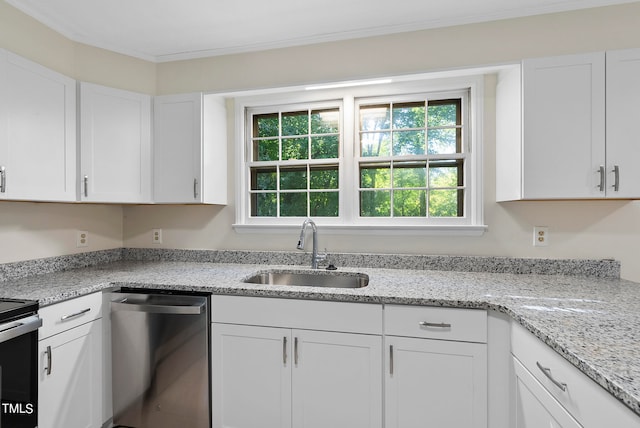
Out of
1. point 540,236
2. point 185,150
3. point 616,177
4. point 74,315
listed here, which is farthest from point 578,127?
point 74,315

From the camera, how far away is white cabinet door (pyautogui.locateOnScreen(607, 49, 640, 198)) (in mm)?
1656

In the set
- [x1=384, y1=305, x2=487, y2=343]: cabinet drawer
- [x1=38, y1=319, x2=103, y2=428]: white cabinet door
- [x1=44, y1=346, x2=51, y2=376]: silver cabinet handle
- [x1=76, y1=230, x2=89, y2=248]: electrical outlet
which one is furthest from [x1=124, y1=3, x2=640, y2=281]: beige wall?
[x1=44, y1=346, x2=51, y2=376]: silver cabinet handle

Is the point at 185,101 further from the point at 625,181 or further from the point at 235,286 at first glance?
the point at 625,181

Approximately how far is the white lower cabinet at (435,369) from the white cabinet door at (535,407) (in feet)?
0.46

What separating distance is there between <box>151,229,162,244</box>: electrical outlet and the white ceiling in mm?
1358

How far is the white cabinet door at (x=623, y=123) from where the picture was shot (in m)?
1.66

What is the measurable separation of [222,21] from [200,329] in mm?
1868

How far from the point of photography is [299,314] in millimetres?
1646

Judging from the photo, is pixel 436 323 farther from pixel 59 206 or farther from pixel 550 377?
pixel 59 206

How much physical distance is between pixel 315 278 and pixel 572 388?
4.75ft

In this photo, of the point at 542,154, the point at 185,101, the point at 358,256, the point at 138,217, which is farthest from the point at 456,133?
the point at 138,217

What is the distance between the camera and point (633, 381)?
0.75 m

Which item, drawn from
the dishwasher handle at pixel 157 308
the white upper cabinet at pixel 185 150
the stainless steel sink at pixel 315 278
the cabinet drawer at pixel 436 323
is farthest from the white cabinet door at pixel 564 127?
the white upper cabinet at pixel 185 150

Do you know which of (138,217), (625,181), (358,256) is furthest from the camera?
(138,217)
